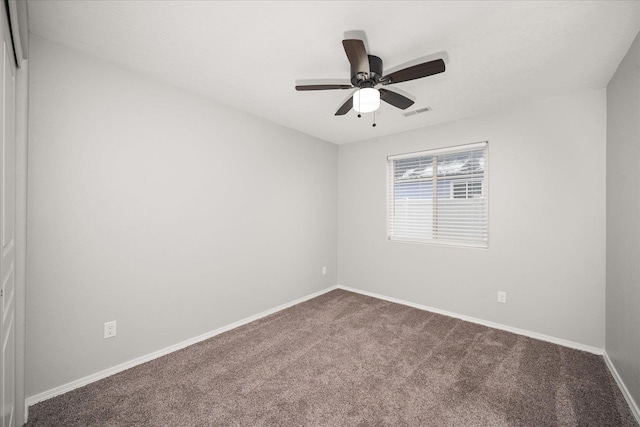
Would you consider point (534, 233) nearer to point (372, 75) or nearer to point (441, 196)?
point (441, 196)

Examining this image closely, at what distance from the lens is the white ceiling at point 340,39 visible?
158 cm

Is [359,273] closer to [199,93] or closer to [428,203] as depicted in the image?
[428,203]

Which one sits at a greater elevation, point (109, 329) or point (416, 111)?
point (416, 111)

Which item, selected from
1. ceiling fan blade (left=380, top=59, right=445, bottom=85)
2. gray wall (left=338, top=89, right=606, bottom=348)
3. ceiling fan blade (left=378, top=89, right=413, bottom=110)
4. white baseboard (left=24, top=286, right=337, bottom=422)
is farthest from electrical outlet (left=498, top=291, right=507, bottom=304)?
white baseboard (left=24, top=286, right=337, bottom=422)

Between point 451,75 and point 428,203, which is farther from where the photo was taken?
point 428,203

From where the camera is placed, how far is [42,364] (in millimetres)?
1831

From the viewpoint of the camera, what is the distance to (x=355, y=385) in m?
2.02

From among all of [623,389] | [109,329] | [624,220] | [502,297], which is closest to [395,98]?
[624,220]

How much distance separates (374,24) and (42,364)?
3134mm

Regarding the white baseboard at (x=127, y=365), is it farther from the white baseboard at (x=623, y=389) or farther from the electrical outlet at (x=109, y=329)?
the white baseboard at (x=623, y=389)

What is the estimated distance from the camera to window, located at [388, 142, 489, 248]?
324 centimetres

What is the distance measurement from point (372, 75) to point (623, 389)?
2.87 metres

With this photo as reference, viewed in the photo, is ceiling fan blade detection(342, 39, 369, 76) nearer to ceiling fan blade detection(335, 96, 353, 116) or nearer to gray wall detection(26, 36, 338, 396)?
ceiling fan blade detection(335, 96, 353, 116)

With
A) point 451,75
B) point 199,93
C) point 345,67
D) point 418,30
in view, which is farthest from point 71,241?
point 451,75
